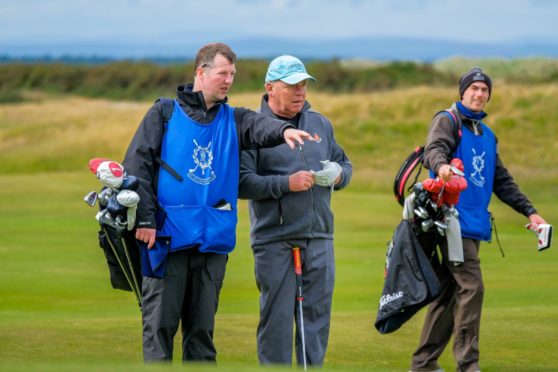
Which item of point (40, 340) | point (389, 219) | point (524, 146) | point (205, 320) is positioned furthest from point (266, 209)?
point (524, 146)

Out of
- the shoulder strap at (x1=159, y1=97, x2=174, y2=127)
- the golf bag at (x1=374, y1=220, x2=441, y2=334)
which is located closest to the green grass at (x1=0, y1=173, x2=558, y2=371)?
the golf bag at (x1=374, y1=220, x2=441, y2=334)

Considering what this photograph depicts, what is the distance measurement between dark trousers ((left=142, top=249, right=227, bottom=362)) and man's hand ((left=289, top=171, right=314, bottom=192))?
2.08 ft

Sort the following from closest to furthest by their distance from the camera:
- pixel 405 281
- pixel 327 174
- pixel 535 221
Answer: pixel 327 174, pixel 405 281, pixel 535 221

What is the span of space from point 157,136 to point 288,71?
3.70 feet

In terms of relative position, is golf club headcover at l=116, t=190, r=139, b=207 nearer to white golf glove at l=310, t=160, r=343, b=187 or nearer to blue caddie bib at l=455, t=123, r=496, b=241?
white golf glove at l=310, t=160, r=343, b=187

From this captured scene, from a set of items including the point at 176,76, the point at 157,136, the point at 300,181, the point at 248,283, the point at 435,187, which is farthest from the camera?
the point at 176,76

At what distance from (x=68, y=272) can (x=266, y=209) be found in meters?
8.34

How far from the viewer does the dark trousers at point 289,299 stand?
7891 mm

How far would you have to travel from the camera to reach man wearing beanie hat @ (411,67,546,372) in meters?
8.65

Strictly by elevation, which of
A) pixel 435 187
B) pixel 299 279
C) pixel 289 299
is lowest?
pixel 289 299

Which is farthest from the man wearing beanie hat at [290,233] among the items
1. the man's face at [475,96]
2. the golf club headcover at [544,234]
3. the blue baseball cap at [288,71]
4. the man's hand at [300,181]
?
the golf club headcover at [544,234]

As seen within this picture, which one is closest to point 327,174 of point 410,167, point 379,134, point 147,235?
point 410,167

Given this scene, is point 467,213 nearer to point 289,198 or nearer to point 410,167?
point 410,167

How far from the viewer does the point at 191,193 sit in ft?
23.6
